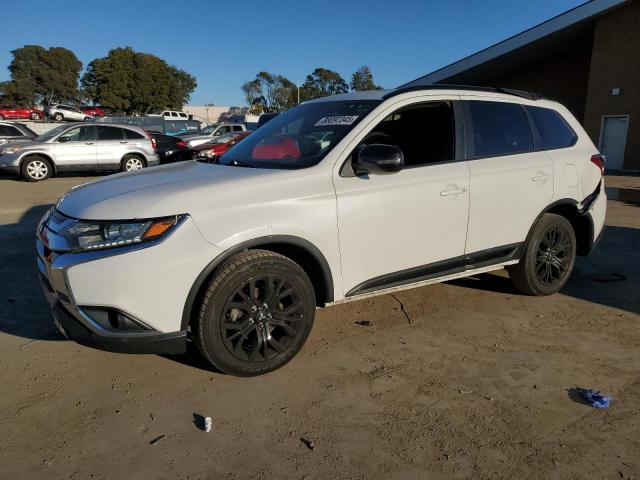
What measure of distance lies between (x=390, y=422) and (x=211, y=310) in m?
1.19

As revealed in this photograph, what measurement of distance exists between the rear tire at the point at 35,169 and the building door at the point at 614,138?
61.5 feet

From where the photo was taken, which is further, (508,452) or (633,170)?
(633,170)

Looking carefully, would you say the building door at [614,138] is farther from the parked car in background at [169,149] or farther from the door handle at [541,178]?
the door handle at [541,178]

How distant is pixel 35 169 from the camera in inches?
552

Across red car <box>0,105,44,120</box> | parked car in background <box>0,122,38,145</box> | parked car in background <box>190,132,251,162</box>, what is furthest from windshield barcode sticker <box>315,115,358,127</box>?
red car <box>0,105,44,120</box>

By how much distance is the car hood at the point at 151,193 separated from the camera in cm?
276

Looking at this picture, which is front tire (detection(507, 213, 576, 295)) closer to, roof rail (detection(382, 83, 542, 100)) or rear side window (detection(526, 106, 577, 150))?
rear side window (detection(526, 106, 577, 150))

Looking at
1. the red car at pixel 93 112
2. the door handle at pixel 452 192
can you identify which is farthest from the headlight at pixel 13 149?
the red car at pixel 93 112

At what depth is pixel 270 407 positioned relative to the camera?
2850 millimetres

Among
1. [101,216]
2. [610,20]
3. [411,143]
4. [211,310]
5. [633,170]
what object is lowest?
[633,170]

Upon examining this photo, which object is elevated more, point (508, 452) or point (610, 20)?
point (610, 20)

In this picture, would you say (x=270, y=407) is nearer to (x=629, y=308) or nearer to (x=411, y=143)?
(x=411, y=143)

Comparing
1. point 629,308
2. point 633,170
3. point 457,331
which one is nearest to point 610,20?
point 633,170

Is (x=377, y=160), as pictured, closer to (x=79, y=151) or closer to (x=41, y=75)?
(x=79, y=151)
